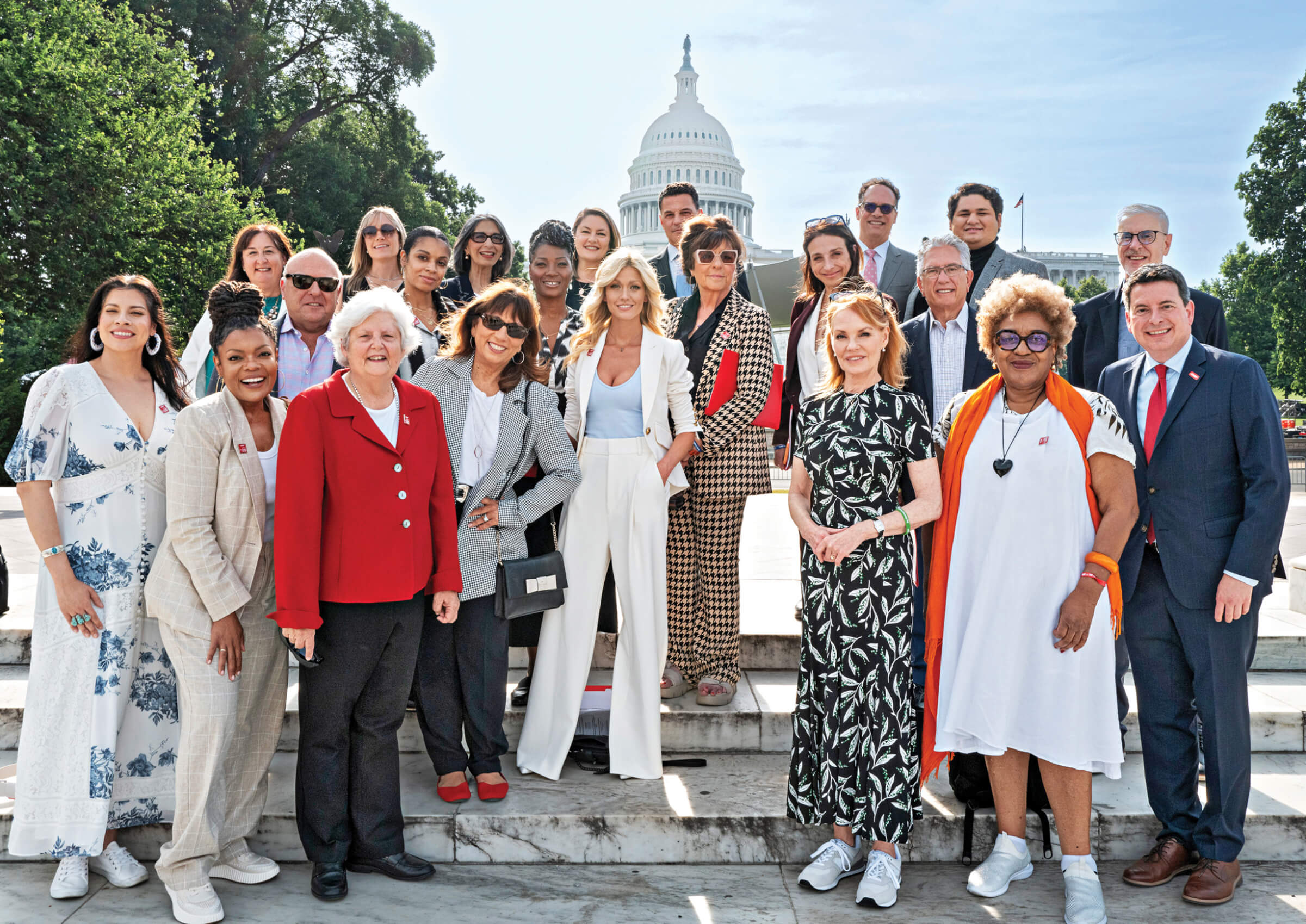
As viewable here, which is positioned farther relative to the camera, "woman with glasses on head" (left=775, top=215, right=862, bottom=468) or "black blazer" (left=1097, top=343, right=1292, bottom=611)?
"woman with glasses on head" (left=775, top=215, right=862, bottom=468)

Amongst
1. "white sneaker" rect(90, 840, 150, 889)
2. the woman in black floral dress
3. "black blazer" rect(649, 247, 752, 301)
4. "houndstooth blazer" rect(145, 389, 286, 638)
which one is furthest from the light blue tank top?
"white sneaker" rect(90, 840, 150, 889)

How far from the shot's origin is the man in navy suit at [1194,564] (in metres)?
3.52

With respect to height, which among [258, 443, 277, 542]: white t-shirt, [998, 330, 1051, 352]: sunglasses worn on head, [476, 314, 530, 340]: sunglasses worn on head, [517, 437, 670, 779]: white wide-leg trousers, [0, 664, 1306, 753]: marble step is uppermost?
[476, 314, 530, 340]: sunglasses worn on head

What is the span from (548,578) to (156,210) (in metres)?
20.4

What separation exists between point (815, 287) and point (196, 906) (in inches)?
155

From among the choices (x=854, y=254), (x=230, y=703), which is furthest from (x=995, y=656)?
(x=230, y=703)

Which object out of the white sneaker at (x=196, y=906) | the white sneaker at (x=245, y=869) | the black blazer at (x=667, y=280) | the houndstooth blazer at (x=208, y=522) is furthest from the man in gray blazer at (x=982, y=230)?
the white sneaker at (x=196, y=906)

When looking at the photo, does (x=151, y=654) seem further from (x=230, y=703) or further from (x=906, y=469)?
(x=906, y=469)

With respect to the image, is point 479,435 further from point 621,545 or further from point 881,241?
point 881,241

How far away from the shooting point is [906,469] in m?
3.71

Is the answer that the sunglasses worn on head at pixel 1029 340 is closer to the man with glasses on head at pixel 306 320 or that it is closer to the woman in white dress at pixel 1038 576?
the woman in white dress at pixel 1038 576

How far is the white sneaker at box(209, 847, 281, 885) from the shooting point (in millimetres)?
3648

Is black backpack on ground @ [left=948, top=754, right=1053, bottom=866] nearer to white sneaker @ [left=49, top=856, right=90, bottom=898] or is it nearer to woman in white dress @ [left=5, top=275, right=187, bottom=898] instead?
woman in white dress @ [left=5, top=275, right=187, bottom=898]

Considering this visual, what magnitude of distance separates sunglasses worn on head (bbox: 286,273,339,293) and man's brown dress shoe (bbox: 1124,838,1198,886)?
430 centimetres
